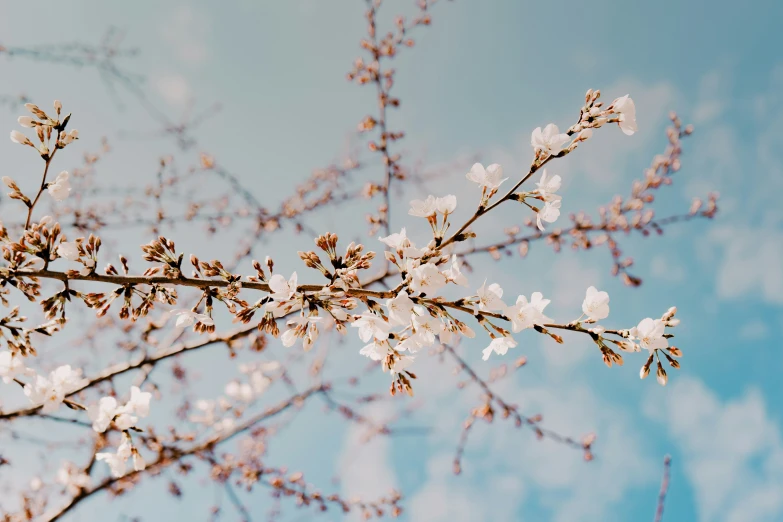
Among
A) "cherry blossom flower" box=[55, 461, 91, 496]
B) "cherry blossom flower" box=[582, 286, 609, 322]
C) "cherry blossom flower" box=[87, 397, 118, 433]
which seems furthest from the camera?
"cherry blossom flower" box=[55, 461, 91, 496]

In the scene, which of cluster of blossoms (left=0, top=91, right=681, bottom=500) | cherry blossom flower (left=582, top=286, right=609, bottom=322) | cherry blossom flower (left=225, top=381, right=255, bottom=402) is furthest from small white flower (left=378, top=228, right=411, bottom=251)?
cherry blossom flower (left=225, top=381, right=255, bottom=402)

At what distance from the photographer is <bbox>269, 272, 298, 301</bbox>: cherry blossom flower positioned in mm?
1498

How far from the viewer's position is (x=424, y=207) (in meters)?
1.62

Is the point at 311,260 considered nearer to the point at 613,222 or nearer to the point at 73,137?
the point at 73,137

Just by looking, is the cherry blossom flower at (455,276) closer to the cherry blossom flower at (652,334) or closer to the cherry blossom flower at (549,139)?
the cherry blossom flower at (549,139)

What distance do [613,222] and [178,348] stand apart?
11.9 feet

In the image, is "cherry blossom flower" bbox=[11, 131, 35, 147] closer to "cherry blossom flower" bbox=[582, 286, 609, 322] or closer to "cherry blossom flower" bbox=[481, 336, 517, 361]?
"cherry blossom flower" bbox=[481, 336, 517, 361]

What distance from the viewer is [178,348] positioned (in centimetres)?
304

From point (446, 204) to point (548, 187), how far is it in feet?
1.24

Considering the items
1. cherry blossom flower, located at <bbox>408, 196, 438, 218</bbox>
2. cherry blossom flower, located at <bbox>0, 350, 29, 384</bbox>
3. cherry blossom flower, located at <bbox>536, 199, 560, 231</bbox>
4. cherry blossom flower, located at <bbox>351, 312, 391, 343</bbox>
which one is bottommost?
cherry blossom flower, located at <bbox>0, 350, 29, 384</bbox>

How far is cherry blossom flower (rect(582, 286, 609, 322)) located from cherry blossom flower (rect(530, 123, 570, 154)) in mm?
534

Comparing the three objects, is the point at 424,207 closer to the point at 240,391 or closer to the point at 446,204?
the point at 446,204

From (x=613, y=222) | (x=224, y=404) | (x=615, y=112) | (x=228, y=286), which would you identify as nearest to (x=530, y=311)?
(x=615, y=112)

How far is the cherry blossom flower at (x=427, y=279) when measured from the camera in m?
1.47
